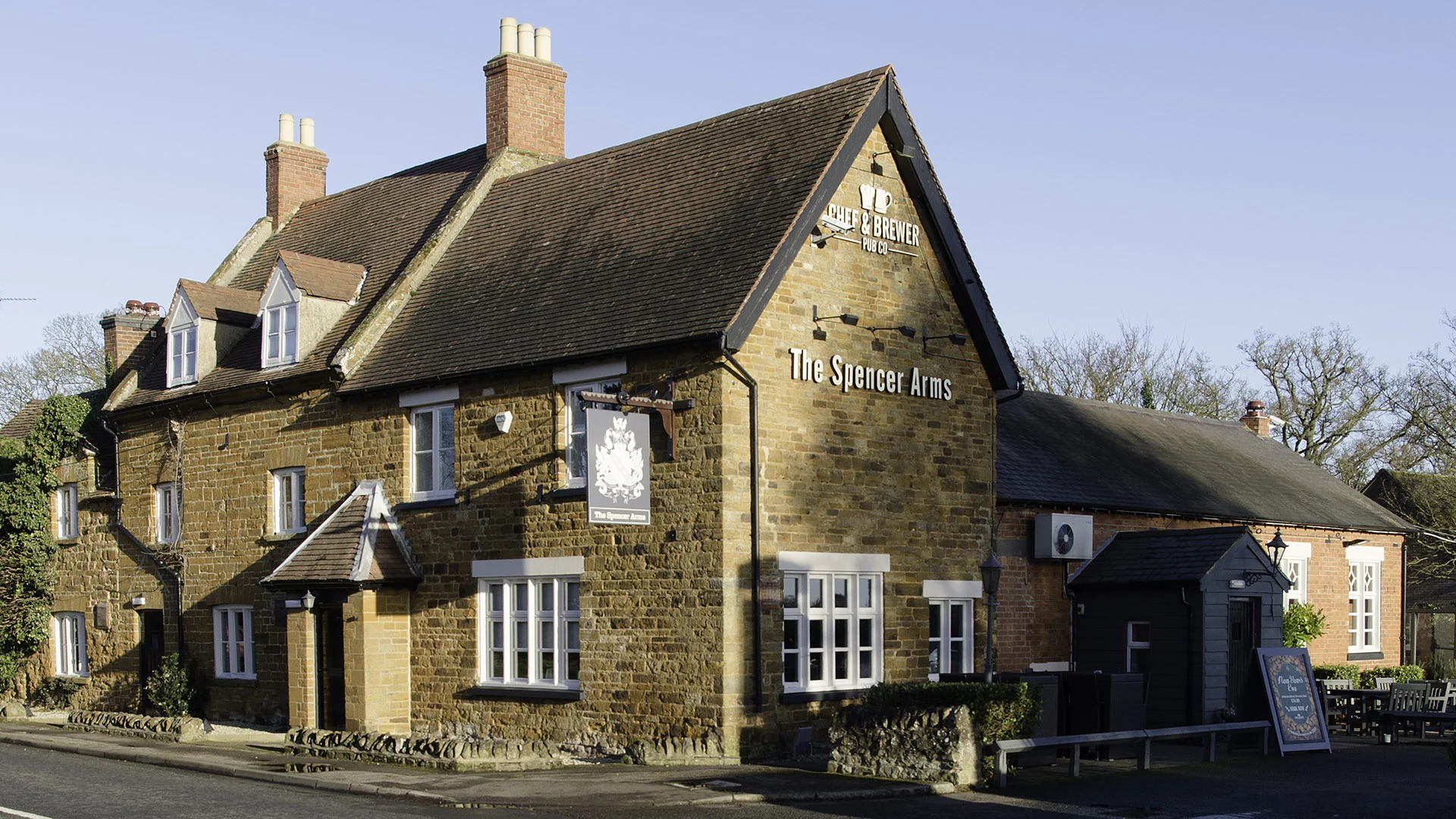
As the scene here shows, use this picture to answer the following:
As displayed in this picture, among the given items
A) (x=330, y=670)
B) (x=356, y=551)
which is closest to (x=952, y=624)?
(x=356, y=551)

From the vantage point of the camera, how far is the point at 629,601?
59.6 ft

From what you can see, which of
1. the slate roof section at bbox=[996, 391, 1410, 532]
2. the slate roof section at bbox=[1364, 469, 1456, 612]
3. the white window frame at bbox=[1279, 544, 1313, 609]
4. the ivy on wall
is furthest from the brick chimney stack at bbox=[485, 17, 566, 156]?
the slate roof section at bbox=[1364, 469, 1456, 612]

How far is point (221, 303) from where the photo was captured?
25.4 metres

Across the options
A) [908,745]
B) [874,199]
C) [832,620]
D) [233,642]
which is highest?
[874,199]

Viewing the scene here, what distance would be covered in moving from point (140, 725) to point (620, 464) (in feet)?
35.9

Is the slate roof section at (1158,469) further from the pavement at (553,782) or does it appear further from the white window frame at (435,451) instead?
the white window frame at (435,451)

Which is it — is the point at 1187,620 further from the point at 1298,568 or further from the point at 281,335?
the point at 281,335

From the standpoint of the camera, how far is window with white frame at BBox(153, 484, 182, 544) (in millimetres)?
25859

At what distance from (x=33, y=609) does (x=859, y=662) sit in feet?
59.6

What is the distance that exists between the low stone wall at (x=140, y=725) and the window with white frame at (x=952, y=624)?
1111 centimetres

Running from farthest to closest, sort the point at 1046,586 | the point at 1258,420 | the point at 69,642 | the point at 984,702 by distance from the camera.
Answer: the point at 1258,420
the point at 69,642
the point at 1046,586
the point at 984,702

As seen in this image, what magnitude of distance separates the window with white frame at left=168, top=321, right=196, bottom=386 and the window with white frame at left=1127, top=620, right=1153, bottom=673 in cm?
1618

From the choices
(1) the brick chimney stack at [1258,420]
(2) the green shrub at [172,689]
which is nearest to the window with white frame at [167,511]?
(2) the green shrub at [172,689]

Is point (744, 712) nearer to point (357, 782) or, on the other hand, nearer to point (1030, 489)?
point (357, 782)
